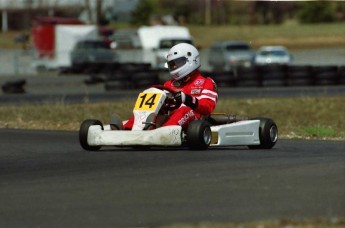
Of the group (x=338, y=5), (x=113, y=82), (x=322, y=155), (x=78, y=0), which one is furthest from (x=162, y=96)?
(x=338, y=5)

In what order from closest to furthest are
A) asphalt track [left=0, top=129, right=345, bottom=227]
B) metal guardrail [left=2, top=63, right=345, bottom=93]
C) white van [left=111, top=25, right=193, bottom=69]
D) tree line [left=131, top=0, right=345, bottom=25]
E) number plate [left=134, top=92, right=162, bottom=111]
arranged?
1. asphalt track [left=0, top=129, right=345, bottom=227]
2. number plate [left=134, top=92, right=162, bottom=111]
3. metal guardrail [left=2, top=63, right=345, bottom=93]
4. white van [left=111, top=25, right=193, bottom=69]
5. tree line [left=131, top=0, right=345, bottom=25]

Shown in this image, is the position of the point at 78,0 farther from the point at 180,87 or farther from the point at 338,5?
the point at 180,87

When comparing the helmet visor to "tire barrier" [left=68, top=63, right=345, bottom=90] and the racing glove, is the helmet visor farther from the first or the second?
"tire barrier" [left=68, top=63, right=345, bottom=90]

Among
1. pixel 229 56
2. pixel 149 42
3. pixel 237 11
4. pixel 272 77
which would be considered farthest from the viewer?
pixel 237 11

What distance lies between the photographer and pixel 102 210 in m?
7.81

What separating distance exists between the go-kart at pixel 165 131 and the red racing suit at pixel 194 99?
10cm

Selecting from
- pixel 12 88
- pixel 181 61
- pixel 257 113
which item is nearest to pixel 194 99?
pixel 181 61

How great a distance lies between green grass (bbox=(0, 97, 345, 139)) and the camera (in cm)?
1792

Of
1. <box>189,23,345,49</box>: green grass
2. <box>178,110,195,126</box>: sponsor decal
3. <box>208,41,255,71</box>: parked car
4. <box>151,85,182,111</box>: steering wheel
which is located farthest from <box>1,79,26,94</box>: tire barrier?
<box>189,23,345,49</box>: green grass

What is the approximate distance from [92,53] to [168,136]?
35.9 m

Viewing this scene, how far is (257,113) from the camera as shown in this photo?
22406 millimetres

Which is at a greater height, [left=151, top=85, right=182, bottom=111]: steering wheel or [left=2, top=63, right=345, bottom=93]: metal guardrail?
[left=151, top=85, right=182, bottom=111]: steering wheel

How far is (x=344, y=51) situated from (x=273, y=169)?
4301 cm

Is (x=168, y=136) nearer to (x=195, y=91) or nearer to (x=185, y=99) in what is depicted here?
(x=185, y=99)
